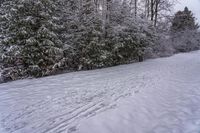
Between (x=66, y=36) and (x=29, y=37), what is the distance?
2.00m

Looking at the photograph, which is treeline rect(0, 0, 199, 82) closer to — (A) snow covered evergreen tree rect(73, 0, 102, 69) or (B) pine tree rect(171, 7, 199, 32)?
(A) snow covered evergreen tree rect(73, 0, 102, 69)

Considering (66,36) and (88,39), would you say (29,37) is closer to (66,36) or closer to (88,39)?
(66,36)

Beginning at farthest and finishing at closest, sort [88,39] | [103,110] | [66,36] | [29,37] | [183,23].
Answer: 1. [183,23]
2. [88,39]
3. [66,36]
4. [29,37]
5. [103,110]

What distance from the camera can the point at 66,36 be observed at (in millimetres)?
10219

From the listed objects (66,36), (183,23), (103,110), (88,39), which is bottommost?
→ (103,110)

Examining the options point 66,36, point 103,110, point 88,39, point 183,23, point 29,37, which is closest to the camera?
point 103,110

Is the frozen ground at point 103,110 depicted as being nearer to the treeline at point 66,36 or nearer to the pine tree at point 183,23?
the treeline at point 66,36

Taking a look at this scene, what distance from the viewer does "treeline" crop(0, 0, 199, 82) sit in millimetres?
8602

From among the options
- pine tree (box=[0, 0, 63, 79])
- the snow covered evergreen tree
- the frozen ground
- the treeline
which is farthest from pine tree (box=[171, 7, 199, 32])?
the frozen ground

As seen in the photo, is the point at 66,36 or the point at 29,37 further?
the point at 66,36

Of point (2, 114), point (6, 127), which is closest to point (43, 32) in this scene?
point (2, 114)

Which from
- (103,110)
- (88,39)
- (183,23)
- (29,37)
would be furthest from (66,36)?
(183,23)

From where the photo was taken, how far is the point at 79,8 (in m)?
11.2

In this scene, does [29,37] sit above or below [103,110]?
above
